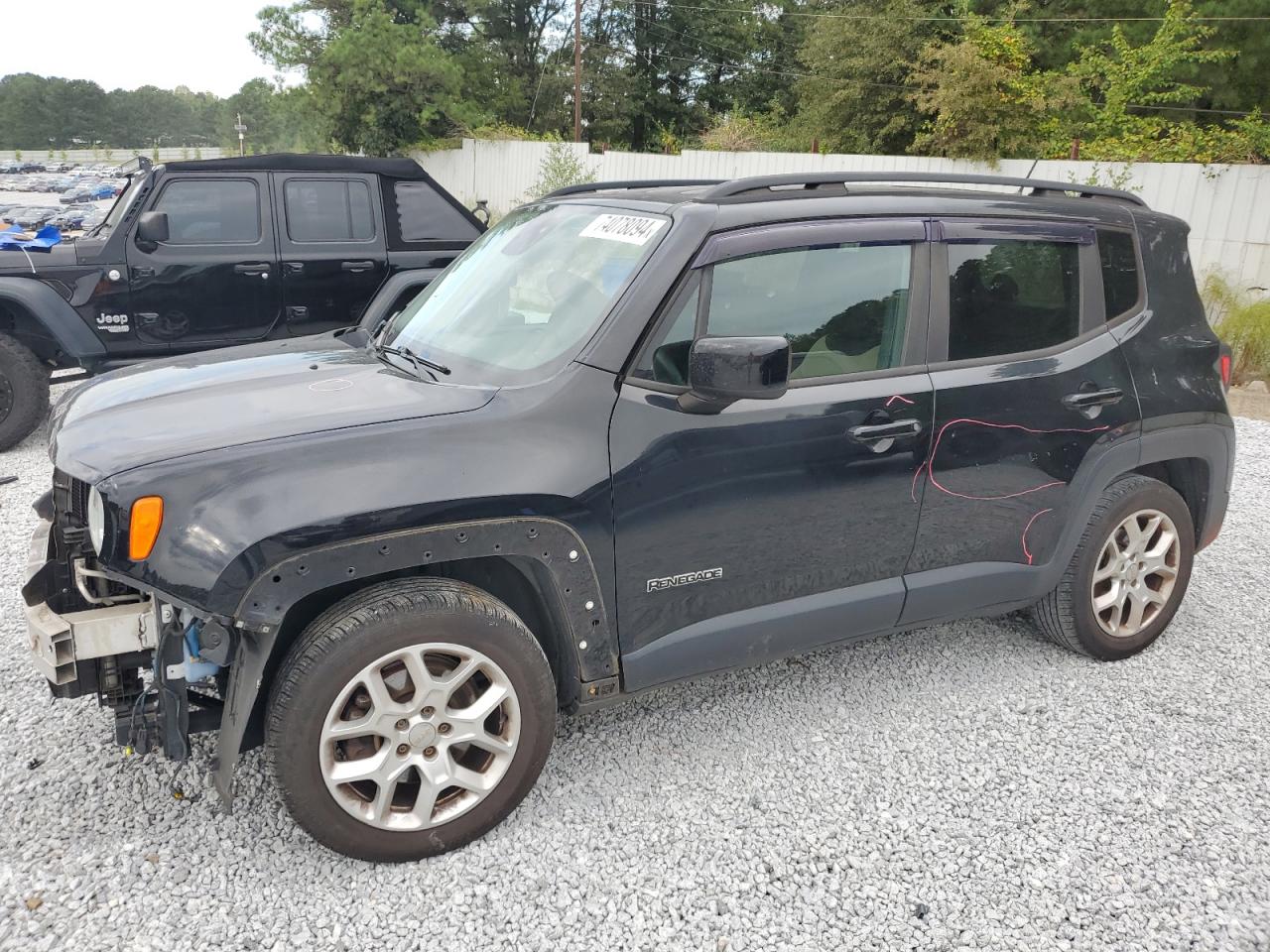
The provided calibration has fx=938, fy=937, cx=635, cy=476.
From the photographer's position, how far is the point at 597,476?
2736mm

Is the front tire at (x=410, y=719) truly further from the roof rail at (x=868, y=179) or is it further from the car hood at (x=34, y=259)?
the car hood at (x=34, y=259)

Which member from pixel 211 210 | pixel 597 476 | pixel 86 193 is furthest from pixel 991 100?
pixel 86 193

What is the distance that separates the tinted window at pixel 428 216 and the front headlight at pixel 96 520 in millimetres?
5695

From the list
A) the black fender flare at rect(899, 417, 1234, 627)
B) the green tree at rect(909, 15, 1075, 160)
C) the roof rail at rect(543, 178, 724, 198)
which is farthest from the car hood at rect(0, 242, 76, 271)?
the green tree at rect(909, 15, 1075, 160)

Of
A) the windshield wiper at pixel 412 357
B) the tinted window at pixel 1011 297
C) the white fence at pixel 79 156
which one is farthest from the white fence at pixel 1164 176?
the white fence at pixel 79 156

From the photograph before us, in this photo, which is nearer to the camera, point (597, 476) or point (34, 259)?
point (597, 476)

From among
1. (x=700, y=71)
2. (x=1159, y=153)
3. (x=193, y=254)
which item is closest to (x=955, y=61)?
(x=1159, y=153)

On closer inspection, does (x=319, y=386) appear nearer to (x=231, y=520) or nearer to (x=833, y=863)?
(x=231, y=520)

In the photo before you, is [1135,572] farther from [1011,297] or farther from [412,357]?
[412,357]

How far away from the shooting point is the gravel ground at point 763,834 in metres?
2.52

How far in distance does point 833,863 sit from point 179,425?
2.29 meters

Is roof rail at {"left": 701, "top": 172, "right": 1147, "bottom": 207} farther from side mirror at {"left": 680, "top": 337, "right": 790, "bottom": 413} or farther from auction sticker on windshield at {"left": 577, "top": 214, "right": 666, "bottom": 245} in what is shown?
side mirror at {"left": 680, "top": 337, "right": 790, "bottom": 413}

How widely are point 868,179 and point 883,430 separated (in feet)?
3.25

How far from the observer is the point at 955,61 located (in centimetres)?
1866
